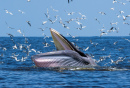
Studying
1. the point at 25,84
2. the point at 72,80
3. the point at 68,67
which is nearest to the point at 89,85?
the point at 72,80

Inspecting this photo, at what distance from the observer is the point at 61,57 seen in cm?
2342

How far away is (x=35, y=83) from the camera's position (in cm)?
1936

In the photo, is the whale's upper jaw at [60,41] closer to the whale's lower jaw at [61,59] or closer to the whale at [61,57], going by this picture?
the whale at [61,57]

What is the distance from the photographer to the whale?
2336cm

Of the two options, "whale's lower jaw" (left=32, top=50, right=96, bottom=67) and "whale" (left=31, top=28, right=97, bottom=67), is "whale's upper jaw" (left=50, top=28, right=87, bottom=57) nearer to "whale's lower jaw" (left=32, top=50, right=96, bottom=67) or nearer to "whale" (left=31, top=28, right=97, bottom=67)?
"whale" (left=31, top=28, right=97, bottom=67)

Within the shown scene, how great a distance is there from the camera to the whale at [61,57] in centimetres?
2336

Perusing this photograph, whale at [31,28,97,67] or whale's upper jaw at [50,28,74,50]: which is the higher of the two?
whale's upper jaw at [50,28,74,50]

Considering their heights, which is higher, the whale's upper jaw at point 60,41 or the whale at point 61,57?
the whale's upper jaw at point 60,41

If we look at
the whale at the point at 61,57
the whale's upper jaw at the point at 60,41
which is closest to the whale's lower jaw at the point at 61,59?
the whale at the point at 61,57

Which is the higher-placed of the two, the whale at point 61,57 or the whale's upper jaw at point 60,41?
the whale's upper jaw at point 60,41

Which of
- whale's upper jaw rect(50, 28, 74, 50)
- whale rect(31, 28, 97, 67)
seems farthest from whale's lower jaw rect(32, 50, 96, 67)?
whale's upper jaw rect(50, 28, 74, 50)

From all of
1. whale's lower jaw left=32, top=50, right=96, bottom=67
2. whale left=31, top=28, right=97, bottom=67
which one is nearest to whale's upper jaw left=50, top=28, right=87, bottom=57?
whale left=31, top=28, right=97, bottom=67

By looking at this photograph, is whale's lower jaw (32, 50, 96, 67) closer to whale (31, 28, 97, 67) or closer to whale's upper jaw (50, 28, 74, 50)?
whale (31, 28, 97, 67)

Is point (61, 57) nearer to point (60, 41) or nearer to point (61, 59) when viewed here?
point (61, 59)
